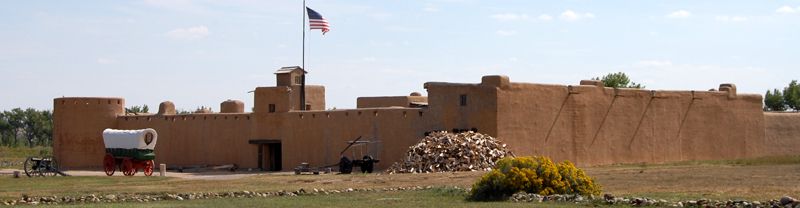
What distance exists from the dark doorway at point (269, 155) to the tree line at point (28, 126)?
62559 millimetres

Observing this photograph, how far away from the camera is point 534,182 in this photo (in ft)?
77.0

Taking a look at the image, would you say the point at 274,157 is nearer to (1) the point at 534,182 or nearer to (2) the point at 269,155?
(2) the point at 269,155

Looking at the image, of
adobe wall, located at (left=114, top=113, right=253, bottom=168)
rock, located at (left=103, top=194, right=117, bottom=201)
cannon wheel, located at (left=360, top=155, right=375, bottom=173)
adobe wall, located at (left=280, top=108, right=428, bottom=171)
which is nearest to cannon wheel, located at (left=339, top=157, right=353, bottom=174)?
cannon wheel, located at (left=360, top=155, right=375, bottom=173)

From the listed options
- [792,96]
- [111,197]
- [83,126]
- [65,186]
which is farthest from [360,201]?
[792,96]

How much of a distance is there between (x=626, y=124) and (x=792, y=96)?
A: 30.8 metres

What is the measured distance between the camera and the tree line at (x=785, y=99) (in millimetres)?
71062

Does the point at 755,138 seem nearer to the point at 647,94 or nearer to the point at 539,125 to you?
the point at 647,94

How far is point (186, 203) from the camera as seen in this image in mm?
24000

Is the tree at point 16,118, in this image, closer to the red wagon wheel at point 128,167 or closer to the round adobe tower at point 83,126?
the round adobe tower at point 83,126

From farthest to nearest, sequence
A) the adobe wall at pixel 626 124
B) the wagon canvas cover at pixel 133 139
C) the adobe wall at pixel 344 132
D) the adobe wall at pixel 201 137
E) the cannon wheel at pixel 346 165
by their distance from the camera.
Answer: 1. the adobe wall at pixel 201 137
2. the wagon canvas cover at pixel 133 139
3. the adobe wall at pixel 344 132
4. the adobe wall at pixel 626 124
5. the cannon wheel at pixel 346 165

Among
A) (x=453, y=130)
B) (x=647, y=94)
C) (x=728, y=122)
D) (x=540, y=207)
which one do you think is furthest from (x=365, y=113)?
(x=540, y=207)

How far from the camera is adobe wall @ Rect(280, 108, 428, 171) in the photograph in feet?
137

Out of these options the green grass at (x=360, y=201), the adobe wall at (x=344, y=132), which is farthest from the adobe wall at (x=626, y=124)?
the green grass at (x=360, y=201)

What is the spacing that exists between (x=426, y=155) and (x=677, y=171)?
8.52 m
